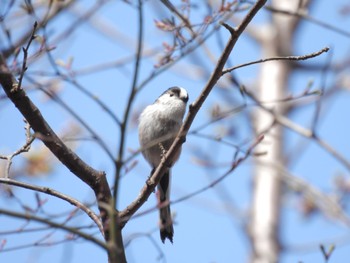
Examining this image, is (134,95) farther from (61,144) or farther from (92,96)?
(61,144)

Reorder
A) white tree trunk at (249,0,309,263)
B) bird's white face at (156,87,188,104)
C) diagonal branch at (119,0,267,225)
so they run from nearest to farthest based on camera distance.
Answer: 1. diagonal branch at (119,0,267,225)
2. bird's white face at (156,87,188,104)
3. white tree trunk at (249,0,309,263)

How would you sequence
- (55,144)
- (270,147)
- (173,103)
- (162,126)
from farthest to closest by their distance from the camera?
1. (270,147)
2. (173,103)
3. (162,126)
4. (55,144)

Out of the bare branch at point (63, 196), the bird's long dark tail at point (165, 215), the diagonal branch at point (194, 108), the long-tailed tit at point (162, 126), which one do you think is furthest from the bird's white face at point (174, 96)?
the bare branch at point (63, 196)

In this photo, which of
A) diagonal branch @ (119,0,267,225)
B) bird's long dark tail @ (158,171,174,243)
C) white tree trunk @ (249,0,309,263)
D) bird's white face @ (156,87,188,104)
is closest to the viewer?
diagonal branch @ (119,0,267,225)

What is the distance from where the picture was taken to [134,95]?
1.81m

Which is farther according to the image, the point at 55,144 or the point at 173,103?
the point at 173,103

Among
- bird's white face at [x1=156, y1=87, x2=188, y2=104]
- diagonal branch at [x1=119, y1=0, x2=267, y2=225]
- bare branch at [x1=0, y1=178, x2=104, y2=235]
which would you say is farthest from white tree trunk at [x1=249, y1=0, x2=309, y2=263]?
bare branch at [x1=0, y1=178, x2=104, y2=235]

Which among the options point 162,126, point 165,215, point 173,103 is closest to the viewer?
point 165,215

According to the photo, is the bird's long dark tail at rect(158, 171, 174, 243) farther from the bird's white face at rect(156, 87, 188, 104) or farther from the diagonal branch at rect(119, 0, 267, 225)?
the bird's white face at rect(156, 87, 188, 104)

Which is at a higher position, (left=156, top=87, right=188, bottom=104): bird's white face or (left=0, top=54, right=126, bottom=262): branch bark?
(left=156, top=87, right=188, bottom=104): bird's white face

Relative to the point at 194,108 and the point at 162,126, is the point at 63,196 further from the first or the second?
the point at 162,126

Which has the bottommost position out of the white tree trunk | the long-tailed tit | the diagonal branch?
the diagonal branch

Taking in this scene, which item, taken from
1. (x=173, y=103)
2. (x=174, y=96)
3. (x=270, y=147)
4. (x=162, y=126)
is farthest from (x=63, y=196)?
(x=270, y=147)

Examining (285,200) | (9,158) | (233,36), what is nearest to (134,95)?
(233,36)
